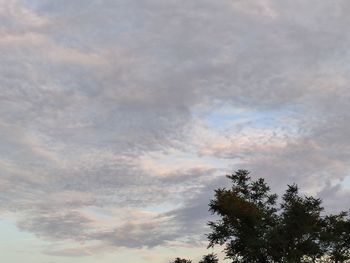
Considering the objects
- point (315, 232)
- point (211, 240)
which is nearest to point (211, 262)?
point (211, 240)

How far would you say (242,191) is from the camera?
56.7m

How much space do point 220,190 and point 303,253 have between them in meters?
11.9

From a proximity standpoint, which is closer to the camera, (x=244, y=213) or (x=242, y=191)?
(x=244, y=213)

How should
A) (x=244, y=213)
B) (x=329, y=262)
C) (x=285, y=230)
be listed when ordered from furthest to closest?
(x=329, y=262) < (x=285, y=230) < (x=244, y=213)

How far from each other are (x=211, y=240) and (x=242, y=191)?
21.5 feet

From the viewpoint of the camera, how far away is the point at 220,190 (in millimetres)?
55250

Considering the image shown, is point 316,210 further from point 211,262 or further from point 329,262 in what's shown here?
point 211,262

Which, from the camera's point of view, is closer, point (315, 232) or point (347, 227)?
point (315, 232)

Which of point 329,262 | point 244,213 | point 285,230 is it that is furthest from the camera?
point 329,262

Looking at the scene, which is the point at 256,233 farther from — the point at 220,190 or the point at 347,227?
the point at 347,227

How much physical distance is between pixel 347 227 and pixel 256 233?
1691 cm

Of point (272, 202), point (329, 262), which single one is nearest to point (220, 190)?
point (272, 202)

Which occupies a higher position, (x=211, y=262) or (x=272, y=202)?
(x=272, y=202)

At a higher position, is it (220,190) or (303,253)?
(220,190)
